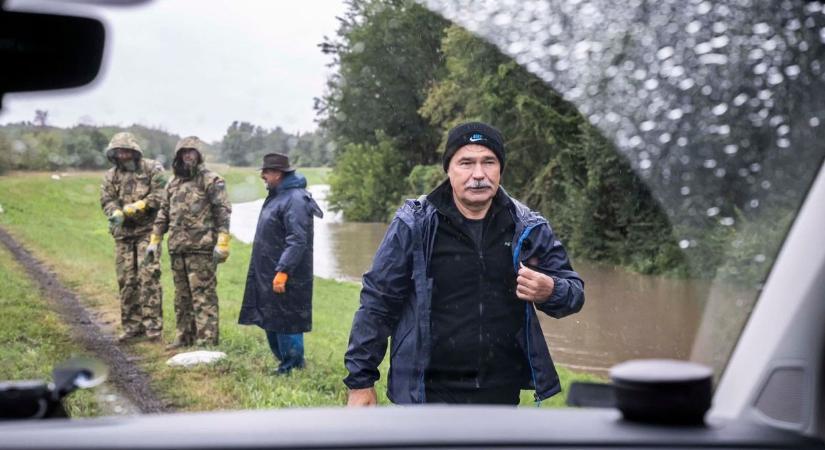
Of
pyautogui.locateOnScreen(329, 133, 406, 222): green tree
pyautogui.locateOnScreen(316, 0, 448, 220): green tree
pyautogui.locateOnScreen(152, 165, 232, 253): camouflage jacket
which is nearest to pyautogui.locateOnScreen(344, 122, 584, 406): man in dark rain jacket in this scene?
pyautogui.locateOnScreen(316, 0, 448, 220): green tree

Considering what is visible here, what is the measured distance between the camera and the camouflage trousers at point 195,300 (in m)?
4.33

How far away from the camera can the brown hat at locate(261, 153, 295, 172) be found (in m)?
4.74

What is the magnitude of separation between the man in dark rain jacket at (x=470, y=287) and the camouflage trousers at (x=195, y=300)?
1178mm

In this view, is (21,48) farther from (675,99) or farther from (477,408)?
(675,99)

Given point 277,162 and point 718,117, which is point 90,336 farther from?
point 718,117

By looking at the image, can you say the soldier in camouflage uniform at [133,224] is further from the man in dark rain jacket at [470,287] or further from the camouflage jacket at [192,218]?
the man in dark rain jacket at [470,287]

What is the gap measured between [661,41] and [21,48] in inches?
55.8

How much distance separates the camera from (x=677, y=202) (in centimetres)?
206

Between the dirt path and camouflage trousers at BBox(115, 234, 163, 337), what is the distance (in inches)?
4.2

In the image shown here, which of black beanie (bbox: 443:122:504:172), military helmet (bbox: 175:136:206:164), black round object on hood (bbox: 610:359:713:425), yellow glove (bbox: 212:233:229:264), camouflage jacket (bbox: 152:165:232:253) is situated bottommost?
yellow glove (bbox: 212:233:229:264)

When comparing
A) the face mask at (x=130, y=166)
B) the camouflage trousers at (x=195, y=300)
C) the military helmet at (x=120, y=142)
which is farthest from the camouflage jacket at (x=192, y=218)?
the military helmet at (x=120, y=142)

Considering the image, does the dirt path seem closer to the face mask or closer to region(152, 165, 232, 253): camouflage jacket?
the face mask

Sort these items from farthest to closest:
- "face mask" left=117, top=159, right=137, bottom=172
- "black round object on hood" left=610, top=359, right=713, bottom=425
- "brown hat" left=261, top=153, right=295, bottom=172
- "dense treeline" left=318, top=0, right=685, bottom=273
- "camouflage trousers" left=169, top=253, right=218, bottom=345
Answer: "brown hat" left=261, top=153, right=295, bottom=172 < "face mask" left=117, top=159, right=137, bottom=172 < "camouflage trousers" left=169, top=253, right=218, bottom=345 < "dense treeline" left=318, top=0, right=685, bottom=273 < "black round object on hood" left=610, top=359, right=713, bottom=425

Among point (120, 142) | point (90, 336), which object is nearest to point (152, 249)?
point (120, 142)
